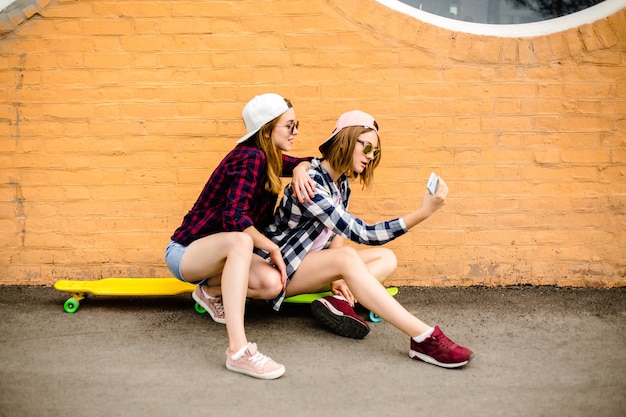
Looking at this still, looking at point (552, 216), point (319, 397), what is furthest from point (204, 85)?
point (552, 216)

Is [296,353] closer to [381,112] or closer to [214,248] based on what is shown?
[214,248]

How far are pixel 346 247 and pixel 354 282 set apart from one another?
0.21m

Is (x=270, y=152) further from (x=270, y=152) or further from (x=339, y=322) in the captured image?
(x=339, y=322)

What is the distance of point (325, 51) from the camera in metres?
4.04

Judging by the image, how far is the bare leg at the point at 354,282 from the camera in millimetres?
3125

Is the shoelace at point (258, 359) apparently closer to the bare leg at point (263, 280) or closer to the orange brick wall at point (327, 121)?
the bare leg at point (263, 280)

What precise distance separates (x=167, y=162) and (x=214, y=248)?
1.18m

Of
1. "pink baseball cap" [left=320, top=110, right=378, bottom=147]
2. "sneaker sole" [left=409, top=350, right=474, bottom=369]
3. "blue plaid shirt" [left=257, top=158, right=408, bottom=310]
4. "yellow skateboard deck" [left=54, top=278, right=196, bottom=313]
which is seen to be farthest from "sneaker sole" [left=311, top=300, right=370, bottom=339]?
"pink baseball cap" [left=320, top=110, right=378, bottom=147]

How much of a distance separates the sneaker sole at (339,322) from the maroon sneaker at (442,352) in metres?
0.39

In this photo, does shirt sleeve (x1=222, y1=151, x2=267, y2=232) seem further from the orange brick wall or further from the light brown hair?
the orange brick wall

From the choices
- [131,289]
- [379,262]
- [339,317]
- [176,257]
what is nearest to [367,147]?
[379,262]

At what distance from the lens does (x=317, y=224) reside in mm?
3459

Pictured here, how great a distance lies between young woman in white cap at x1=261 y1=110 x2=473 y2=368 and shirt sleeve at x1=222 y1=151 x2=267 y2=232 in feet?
0.95

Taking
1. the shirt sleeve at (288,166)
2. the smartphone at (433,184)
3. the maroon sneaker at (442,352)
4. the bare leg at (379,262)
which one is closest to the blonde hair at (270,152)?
the shirt sleeve at (288,166)
